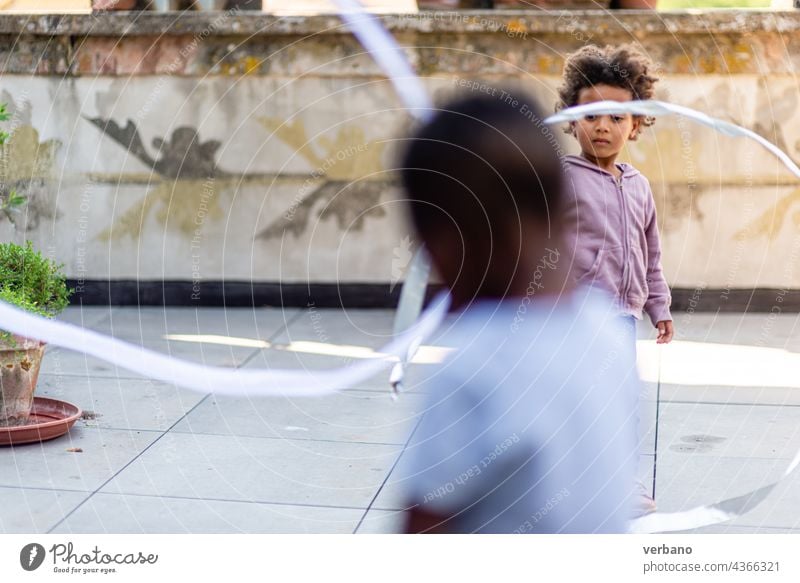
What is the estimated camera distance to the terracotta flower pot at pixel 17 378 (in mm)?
3744

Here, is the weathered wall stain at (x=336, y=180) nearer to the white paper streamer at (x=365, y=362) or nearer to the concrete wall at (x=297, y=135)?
the concrete wall at (x=297, y=135)

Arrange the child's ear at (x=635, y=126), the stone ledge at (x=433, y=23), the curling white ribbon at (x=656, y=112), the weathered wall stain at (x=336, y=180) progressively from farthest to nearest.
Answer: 1. the weathered wall stain at (x=336, y=180)
2. the stone ledge at (x=433, y=23)
3. the child's ear at (x=635, y=126)
4. the curling white ribbon at (x=656, y=112)

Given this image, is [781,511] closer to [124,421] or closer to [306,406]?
[306,406]

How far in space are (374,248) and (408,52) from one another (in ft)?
3.54

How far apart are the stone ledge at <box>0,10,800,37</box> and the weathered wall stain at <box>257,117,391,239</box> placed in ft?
1.73

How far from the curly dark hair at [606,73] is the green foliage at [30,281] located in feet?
6.45

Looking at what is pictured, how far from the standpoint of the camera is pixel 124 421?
4.10 m

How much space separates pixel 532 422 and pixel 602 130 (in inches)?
31.7

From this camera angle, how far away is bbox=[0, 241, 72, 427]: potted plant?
3.74 metres

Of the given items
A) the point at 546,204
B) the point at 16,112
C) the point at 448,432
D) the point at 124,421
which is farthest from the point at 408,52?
the point at 448,432

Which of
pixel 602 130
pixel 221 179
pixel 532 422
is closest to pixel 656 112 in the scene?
pixel 602 130

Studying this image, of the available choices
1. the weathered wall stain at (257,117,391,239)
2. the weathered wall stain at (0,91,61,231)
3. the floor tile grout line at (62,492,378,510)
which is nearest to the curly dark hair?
the floor tile grout line at (62,492,378,510)

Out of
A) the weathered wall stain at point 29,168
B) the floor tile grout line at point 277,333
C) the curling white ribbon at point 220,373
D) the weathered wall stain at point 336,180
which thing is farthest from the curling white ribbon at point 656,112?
the weathered wall stain at point 29,168

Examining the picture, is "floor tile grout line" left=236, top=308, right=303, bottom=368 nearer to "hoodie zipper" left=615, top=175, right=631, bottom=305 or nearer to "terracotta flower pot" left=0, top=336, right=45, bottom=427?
"terracotta flower pot" left=0, top=336, right=45, bottom=427
